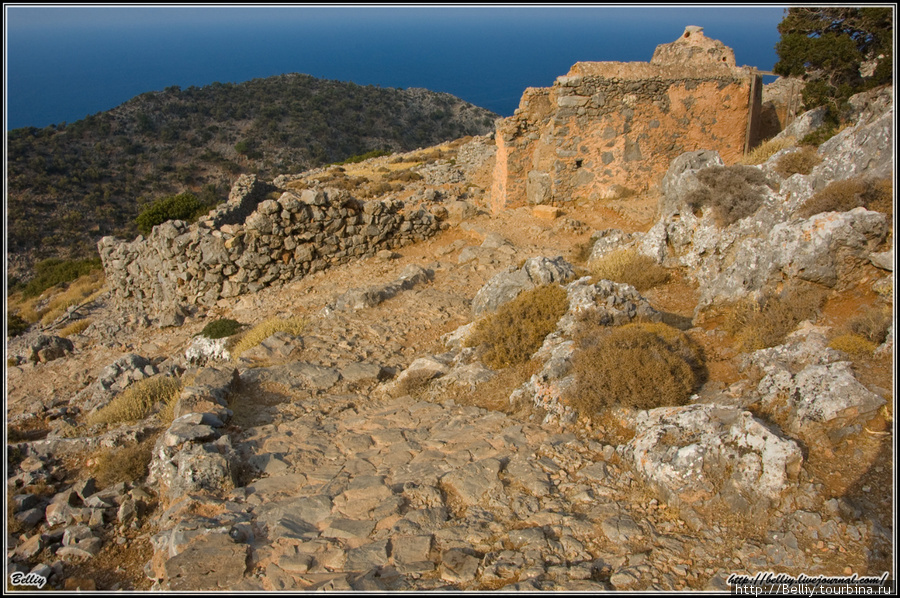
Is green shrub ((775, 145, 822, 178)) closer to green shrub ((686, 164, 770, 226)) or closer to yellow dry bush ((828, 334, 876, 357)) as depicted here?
green shrub ((686, 164, 770, 226))

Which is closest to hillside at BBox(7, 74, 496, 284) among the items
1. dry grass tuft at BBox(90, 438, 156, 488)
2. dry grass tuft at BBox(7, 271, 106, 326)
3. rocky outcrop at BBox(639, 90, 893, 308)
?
dry grass tuft at BBox(7, 271, 106, 326)

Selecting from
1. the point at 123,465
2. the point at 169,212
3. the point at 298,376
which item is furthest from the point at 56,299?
the point at 123,465

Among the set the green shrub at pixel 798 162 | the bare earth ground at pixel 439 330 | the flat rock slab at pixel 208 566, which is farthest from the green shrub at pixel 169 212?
the green shrub at pixel 798 162

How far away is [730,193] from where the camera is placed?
8.02m

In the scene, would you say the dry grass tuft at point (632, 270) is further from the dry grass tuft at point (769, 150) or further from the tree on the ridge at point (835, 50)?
the tree on the ridge at point (835, 50)

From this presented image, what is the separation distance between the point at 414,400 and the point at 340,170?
25519 mm

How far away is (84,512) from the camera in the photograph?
5047mm

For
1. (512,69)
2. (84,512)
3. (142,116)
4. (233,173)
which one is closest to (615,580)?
(84,512)

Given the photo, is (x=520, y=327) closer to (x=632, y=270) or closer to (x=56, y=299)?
(x=632, y=270)

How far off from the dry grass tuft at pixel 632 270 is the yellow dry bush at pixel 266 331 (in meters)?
4.99

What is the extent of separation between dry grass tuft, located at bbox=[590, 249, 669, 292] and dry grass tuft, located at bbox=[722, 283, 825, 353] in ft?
7.15

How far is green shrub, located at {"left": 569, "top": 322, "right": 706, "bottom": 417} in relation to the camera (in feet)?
16.9

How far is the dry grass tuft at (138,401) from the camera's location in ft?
24.0

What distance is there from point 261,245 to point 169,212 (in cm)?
942
